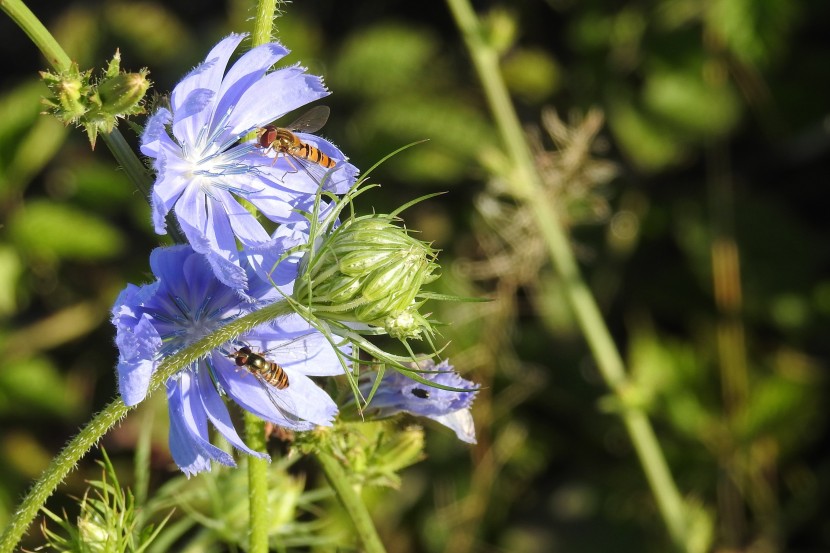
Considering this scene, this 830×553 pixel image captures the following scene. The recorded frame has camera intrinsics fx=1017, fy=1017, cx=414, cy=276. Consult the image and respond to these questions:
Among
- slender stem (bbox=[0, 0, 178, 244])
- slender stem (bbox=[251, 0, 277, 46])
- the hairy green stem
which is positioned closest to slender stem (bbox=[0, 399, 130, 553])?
the hairy green stem

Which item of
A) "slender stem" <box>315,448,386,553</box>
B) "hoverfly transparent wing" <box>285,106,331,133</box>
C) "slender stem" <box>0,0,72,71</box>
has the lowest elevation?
"slender stem" <box>315,448,386,553</box>

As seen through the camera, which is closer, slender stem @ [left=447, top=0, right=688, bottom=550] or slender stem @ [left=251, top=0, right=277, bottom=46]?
slender stem @ [left=251, top=0, right=277, bottom=46]

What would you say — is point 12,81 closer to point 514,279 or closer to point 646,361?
point 514,279

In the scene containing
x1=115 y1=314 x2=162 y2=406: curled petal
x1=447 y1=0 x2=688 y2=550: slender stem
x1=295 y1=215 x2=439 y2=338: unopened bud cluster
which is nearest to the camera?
x1=115 y1=314 x2=162 y2=406: curled petal

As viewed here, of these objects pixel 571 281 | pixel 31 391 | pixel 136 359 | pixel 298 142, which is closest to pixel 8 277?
pixel 31 391

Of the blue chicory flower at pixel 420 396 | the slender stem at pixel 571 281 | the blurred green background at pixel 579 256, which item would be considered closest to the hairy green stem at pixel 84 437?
the blue chicory flower at pixel 420 396

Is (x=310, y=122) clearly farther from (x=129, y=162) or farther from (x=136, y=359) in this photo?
(x=136, y=359)

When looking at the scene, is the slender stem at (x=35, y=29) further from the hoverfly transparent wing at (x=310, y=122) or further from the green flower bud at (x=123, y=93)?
the hoverfly transparent wing at (x=310, y=122)

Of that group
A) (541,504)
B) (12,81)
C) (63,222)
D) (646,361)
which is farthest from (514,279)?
(12,81)

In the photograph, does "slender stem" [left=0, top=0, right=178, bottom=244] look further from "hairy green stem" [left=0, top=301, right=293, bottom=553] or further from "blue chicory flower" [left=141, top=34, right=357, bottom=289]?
"hairy green stem" [left=0, top=301, right=293, bottom=553]
